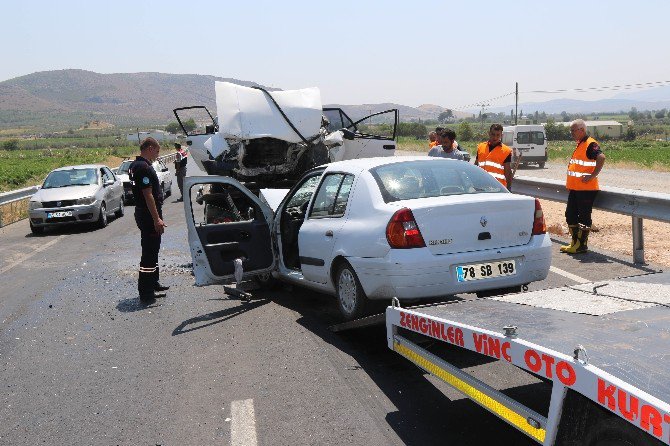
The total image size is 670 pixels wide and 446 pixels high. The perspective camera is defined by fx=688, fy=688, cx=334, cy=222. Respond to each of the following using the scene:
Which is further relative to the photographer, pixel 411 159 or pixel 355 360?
pixel 411 159

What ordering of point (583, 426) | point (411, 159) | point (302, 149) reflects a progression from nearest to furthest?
point (583, 426), point (411, 159), point (302, 149)

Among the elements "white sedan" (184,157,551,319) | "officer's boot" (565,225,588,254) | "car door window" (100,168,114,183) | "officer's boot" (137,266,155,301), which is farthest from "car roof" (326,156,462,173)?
"car door window" (100,168,114,183)

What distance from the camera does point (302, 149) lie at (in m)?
12.6

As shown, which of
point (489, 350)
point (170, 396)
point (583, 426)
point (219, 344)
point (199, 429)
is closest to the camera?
point (583, 426)

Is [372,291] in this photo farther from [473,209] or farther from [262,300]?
[262,300]

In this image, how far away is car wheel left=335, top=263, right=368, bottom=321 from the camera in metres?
6.01

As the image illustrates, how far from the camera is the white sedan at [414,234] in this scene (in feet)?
18.5

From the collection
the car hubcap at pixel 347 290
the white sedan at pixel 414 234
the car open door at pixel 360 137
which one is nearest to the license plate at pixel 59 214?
the car open door at pixel 360 137

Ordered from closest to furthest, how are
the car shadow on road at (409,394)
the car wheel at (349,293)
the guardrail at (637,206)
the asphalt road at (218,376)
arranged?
the car shadow on road at (409,394) < the asphalt road at (218,376) < the car wheel at (349,293) < the guardrail at (637,206)

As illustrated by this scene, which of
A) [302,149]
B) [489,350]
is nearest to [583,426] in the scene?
[489,350]

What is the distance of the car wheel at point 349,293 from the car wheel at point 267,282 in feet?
7.05

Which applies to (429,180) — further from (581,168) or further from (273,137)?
(273,137)

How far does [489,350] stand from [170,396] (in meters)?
2.54

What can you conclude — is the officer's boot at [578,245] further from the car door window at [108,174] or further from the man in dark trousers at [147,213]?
the car door window at [108,174]
